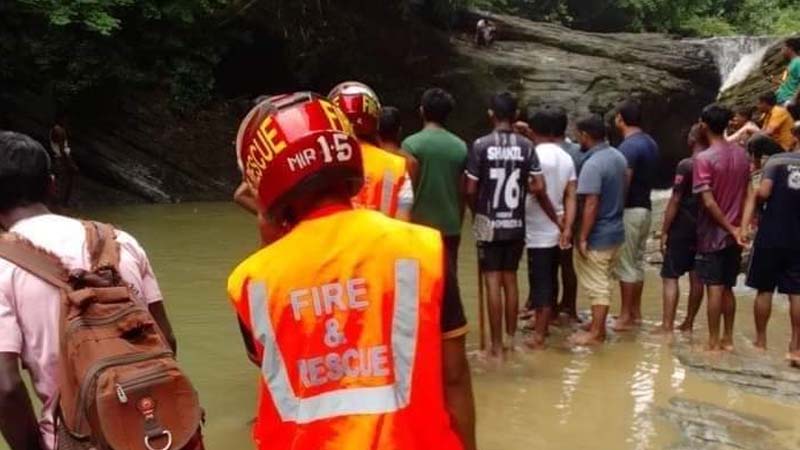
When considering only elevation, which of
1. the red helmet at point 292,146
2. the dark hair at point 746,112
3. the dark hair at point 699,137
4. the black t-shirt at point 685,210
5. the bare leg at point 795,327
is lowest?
the bare leg at point 795,327

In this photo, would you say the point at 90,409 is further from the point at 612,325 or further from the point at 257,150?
the point at 612,325

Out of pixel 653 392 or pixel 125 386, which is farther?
pixel 653 392

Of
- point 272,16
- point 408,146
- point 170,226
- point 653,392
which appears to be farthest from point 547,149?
point 272,16

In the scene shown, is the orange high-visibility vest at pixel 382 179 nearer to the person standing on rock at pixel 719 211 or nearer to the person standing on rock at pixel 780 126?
the person standing on rock at pixel 719 211

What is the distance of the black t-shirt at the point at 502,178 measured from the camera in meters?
6.58

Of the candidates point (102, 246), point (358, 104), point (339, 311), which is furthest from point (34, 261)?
point (358, 104)

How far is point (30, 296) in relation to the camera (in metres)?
2.49

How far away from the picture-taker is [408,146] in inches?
253

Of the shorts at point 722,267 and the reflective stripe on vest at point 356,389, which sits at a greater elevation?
the reflective stripe on vest at point 356,389

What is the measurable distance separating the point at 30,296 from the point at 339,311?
0.99 metres

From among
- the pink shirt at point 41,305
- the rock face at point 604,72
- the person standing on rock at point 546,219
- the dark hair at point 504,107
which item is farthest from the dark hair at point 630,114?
the rock face at point 604,72

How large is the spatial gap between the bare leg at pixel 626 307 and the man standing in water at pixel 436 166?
2.02 m

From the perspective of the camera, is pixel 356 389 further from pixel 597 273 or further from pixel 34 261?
pixel 597 273

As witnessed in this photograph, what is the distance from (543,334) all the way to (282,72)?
14912 millimetres
